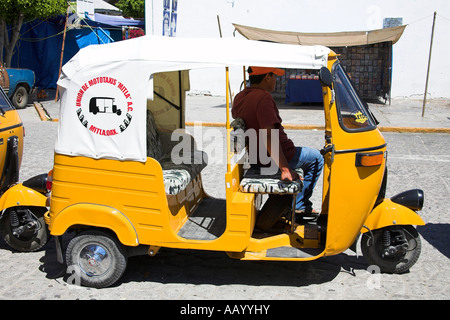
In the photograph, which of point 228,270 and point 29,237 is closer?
point 228,270

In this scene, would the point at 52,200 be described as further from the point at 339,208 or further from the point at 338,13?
the point at 338,13

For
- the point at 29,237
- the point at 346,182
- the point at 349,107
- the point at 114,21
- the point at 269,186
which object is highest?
the point at 114,21

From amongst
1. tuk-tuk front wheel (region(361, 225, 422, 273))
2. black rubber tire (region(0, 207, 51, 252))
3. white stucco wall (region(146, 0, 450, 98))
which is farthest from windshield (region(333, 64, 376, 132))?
white stucco wall (region(146, 0, 450, 98))

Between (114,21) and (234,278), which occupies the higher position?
(114,21)

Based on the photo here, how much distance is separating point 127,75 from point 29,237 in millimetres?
2150

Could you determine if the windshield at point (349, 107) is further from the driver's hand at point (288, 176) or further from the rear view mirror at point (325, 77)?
the driver's hand at point (288, 176)

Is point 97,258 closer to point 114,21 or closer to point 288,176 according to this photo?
point 288,176

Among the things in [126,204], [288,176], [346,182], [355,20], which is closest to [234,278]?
[288,176]

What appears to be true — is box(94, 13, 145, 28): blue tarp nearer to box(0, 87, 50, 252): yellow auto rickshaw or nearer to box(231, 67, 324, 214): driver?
box(0, 87, 50, 252): yellow auto rickshaw

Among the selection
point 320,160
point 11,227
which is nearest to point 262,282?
point 320,160

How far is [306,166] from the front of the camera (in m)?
4.93

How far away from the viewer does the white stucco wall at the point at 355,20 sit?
1823 cm

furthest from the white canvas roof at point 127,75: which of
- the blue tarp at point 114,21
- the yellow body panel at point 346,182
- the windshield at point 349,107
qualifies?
the blue tarp at point 114,21
